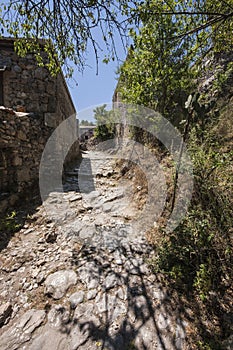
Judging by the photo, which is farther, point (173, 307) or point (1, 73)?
point (1, 73)

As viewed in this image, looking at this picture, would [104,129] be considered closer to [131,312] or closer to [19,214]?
[19,214]

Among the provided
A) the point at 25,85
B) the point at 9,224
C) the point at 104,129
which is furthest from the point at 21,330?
the point at 104,129

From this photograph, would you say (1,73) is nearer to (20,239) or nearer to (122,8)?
(122,8)

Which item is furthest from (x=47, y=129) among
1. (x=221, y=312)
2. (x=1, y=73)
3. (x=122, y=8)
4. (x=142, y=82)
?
(x=221, y=312)

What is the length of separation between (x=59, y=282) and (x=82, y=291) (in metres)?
0.29

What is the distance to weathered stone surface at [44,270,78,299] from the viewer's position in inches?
66.6

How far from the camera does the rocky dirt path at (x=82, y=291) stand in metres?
1.33

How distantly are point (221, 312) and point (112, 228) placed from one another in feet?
5.52

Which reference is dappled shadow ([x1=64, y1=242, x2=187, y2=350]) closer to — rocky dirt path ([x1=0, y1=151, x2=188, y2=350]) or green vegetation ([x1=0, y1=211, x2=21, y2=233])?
rocky dirt path ([x1=0, y1=151, x2=188, y2=350])

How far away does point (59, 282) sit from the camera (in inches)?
70.4

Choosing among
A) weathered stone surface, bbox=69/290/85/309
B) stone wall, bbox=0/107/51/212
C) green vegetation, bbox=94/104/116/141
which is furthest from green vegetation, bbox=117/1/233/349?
green vegetation, bbox=94/104/116/141

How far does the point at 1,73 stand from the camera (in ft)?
13.7

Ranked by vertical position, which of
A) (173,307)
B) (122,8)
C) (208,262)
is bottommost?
(173,307)

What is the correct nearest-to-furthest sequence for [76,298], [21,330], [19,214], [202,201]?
1. [21,330]
2. [76,298]
3. [202,201]
4. [19,214]
